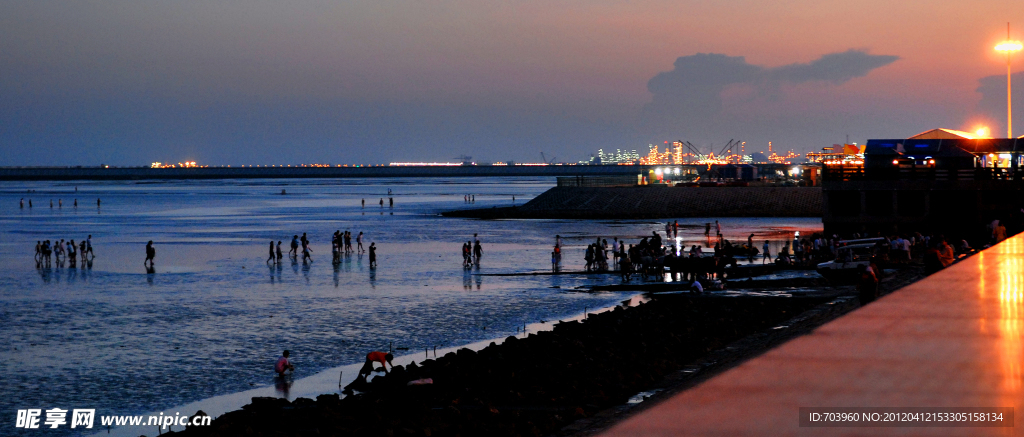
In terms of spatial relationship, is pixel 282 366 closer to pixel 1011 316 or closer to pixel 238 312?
pixel 238 312

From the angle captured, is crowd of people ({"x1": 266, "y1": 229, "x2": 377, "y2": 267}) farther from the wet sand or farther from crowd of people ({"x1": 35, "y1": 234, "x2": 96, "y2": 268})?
the wet sand

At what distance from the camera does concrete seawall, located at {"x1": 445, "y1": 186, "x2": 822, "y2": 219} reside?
65.1 meters

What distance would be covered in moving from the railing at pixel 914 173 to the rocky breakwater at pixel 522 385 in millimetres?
21173

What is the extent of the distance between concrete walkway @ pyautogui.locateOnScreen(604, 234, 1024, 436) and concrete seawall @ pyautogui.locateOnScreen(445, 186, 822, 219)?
5788cm

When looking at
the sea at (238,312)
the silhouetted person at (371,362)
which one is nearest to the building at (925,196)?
the sea at (238,312)

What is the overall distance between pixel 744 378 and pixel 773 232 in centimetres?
4423

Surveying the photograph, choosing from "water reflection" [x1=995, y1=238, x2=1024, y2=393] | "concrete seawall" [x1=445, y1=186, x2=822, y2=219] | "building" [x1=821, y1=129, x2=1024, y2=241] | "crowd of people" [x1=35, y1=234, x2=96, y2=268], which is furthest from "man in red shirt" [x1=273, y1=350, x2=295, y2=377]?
"concrete seawall" [x1=445, y1=186, x2=822, y2=219]

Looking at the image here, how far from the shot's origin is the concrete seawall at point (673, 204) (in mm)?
65125

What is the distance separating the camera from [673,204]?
6831 centimetres

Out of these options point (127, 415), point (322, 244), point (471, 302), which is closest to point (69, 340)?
point (127, 415)

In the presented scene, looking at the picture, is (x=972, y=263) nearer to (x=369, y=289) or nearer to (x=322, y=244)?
(x=369, y=289)

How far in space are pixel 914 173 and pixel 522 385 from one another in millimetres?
29427

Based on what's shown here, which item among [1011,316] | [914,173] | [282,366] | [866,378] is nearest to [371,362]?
[282,366]

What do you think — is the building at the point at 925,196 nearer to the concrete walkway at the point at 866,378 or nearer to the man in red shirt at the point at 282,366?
the man in red shirt at the point at 282,366
